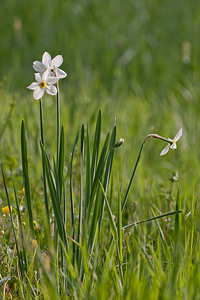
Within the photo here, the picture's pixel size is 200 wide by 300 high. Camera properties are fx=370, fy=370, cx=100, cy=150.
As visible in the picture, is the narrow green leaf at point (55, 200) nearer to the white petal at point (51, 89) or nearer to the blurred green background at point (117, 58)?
the white petal at point (51, 89)

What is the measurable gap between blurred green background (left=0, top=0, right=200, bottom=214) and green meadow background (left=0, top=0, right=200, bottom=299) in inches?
0.5

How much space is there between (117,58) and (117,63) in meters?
0.34

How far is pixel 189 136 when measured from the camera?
2.89 metres

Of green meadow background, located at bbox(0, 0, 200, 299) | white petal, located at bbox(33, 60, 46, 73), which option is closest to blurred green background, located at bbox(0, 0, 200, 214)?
green meadow background, located at bbox(0, 0, 200, 299)

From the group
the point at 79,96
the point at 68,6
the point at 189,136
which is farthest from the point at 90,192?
the point at 68,6

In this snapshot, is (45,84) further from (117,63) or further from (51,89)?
(117,63)

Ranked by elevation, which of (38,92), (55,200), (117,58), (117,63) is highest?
(117,58)

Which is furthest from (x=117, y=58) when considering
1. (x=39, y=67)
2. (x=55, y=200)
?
(x=55, y=200)

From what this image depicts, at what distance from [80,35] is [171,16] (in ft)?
5.49

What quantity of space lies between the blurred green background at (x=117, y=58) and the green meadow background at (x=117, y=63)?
0.5 inches

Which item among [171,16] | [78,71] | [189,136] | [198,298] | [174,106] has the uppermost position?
[171,16]

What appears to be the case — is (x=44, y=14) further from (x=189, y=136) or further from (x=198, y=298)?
(x=198, y=298)

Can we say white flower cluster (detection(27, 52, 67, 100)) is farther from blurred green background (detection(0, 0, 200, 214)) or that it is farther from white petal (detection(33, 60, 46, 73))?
blurred green background (detection(0, 0, 200, 214))

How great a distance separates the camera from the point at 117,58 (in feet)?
15.7
